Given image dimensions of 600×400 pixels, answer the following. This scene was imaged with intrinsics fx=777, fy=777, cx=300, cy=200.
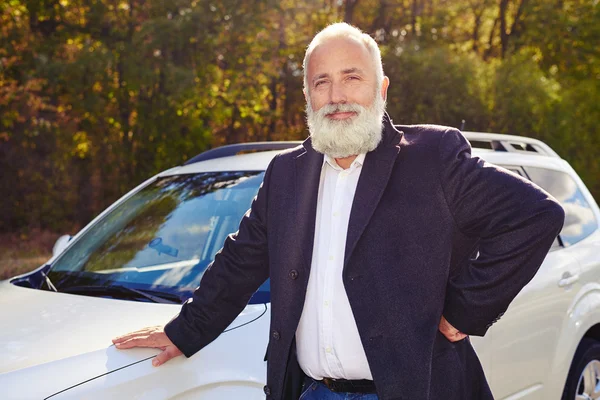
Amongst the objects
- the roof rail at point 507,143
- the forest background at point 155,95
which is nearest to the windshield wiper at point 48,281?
the roof rail at point 507,143

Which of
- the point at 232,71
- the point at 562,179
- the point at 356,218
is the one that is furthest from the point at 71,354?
the point at 232,71

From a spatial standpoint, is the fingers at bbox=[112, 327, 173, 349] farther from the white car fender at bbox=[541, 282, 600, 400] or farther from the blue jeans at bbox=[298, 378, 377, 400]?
the white car fender at bbox=[541, 282, 600, 400]

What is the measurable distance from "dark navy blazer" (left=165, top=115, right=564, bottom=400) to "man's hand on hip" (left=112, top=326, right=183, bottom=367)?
0.36 meters

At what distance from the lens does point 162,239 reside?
375 centimetres

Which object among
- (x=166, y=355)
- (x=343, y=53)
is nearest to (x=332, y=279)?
(x=166, y=355)

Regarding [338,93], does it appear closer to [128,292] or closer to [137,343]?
[137,343]

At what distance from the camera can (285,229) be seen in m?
2.64

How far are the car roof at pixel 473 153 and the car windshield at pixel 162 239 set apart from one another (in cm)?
8

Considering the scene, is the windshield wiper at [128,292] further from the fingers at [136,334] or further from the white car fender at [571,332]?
the white car fender at [571,332]

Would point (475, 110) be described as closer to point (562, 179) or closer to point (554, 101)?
point (554, 101)

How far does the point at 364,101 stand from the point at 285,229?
51 cm

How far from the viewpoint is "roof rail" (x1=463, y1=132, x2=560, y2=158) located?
4176 millimetres

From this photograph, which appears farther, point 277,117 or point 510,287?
point 277,117

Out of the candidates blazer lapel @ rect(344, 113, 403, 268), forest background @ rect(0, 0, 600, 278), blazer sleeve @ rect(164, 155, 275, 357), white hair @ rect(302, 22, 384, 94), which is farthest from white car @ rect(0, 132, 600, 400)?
forest background @ rect(0, 0, 600, 278)
